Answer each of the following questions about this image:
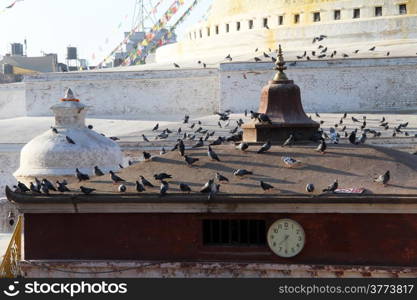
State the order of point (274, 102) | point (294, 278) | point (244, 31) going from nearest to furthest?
point (294, 278) → point (274, 102) → point (244, 31)

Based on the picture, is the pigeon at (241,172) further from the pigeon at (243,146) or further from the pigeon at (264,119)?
the pigeon at (264,119)

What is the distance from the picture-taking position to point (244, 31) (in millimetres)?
28578

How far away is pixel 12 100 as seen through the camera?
28750mm

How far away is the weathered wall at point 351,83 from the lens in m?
22.8

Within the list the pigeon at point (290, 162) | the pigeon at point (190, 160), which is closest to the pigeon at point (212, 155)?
the pigeon at point (190, 160)

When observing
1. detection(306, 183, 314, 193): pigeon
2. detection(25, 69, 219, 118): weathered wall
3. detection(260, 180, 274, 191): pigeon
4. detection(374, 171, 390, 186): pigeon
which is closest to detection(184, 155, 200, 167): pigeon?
detection(260, 180, 274, 191): pigeon

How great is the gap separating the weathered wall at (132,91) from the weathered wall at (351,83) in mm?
1688

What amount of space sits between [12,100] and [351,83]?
1088cm

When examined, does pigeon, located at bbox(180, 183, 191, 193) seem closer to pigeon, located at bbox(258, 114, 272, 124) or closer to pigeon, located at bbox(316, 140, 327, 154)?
pigeon, located at bbox(316, 140, 327, 154)

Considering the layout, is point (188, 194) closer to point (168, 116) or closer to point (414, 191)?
point (414, 191)

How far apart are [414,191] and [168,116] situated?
52.2 ft

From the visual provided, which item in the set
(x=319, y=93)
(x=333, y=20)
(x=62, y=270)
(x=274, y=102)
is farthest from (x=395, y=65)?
(x=62, y=270)

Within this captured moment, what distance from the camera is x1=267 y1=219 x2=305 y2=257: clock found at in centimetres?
991

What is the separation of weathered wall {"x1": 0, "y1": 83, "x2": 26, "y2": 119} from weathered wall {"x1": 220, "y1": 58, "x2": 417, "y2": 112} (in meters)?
7.66
